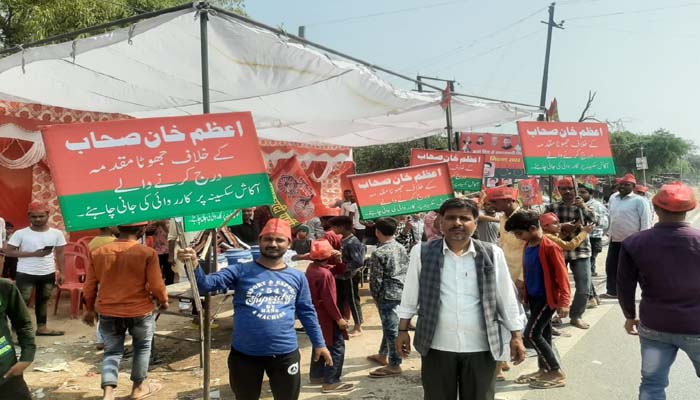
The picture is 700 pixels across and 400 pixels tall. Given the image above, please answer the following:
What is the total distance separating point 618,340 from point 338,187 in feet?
35.4

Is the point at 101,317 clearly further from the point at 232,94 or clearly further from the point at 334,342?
the point at 232,94

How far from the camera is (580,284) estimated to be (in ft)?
19.9

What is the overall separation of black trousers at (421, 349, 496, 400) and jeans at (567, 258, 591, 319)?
3.66 metres

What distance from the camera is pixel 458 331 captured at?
2877 millimetres

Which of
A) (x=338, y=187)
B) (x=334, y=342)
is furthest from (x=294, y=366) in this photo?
(x=338, y=187)

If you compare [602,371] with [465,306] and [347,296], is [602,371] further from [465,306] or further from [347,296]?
[347,296]

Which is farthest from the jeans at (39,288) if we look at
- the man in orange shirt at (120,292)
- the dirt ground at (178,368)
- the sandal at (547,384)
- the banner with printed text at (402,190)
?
the sandal at (547,384)

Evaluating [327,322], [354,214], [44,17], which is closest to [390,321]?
[327,322]

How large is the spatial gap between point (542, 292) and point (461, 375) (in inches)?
74.3

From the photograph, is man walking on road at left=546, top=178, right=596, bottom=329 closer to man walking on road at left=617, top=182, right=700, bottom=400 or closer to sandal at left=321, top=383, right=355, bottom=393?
man walking on road at left=617, top=182, right=700, bottom=400

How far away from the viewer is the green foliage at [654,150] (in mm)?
48750

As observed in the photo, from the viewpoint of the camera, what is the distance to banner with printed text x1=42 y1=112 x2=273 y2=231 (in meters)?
2.96

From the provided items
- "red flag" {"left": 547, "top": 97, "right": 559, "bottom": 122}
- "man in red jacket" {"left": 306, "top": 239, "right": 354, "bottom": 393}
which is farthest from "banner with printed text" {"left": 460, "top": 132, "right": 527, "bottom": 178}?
"man in red jacket" {"left": 306, "top": 239, "right": 354, "bottom": 393}

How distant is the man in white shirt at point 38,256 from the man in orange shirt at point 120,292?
8.62 ft
